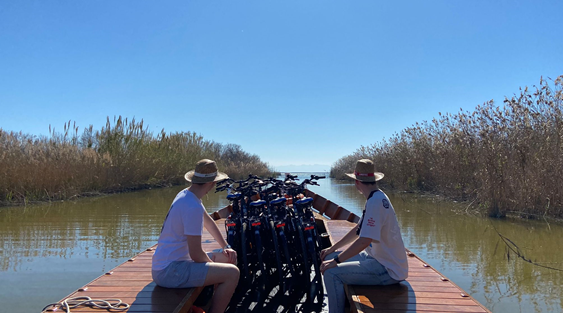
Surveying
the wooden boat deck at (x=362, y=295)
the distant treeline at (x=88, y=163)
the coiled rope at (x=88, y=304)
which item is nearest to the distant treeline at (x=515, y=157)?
the wooden boat deck at (x=362, y=295)

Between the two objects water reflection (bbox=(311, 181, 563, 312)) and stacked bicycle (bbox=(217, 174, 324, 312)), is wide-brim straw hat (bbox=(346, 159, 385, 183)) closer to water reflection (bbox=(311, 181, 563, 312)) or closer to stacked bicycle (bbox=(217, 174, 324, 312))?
stacked bicycle (bbox=(217, 174, 324, 312))

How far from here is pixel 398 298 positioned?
114 inches

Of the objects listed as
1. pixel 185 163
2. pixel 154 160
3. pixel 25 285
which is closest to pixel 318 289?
pixel 25 285

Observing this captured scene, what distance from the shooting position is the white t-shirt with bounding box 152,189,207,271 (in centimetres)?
281

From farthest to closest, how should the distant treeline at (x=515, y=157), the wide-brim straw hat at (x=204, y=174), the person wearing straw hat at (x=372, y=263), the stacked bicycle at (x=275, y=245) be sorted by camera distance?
the distant treeline at (x=515, y=157)
the stacked bicycle at (x=275, y=245)
the wide-brim straw hat at (x=204, y=174)
the person wearing straw hat at (x=372, y=263)

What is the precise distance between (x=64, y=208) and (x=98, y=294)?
32.9 ft

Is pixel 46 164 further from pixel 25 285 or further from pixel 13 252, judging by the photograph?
pixel 25 285

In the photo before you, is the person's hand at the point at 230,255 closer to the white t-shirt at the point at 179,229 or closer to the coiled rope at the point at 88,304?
the white t-shirt at the point at 179,229

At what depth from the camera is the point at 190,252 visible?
2859 millimetres

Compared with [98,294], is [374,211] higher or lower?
higher

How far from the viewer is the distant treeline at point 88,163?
12.8 m

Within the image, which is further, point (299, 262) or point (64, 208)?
point (64, 208)

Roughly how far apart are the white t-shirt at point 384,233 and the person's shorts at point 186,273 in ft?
4.08

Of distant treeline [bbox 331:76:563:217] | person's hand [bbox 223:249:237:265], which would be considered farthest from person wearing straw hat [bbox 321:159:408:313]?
distant treeline [bbox 331:76:563:217]
